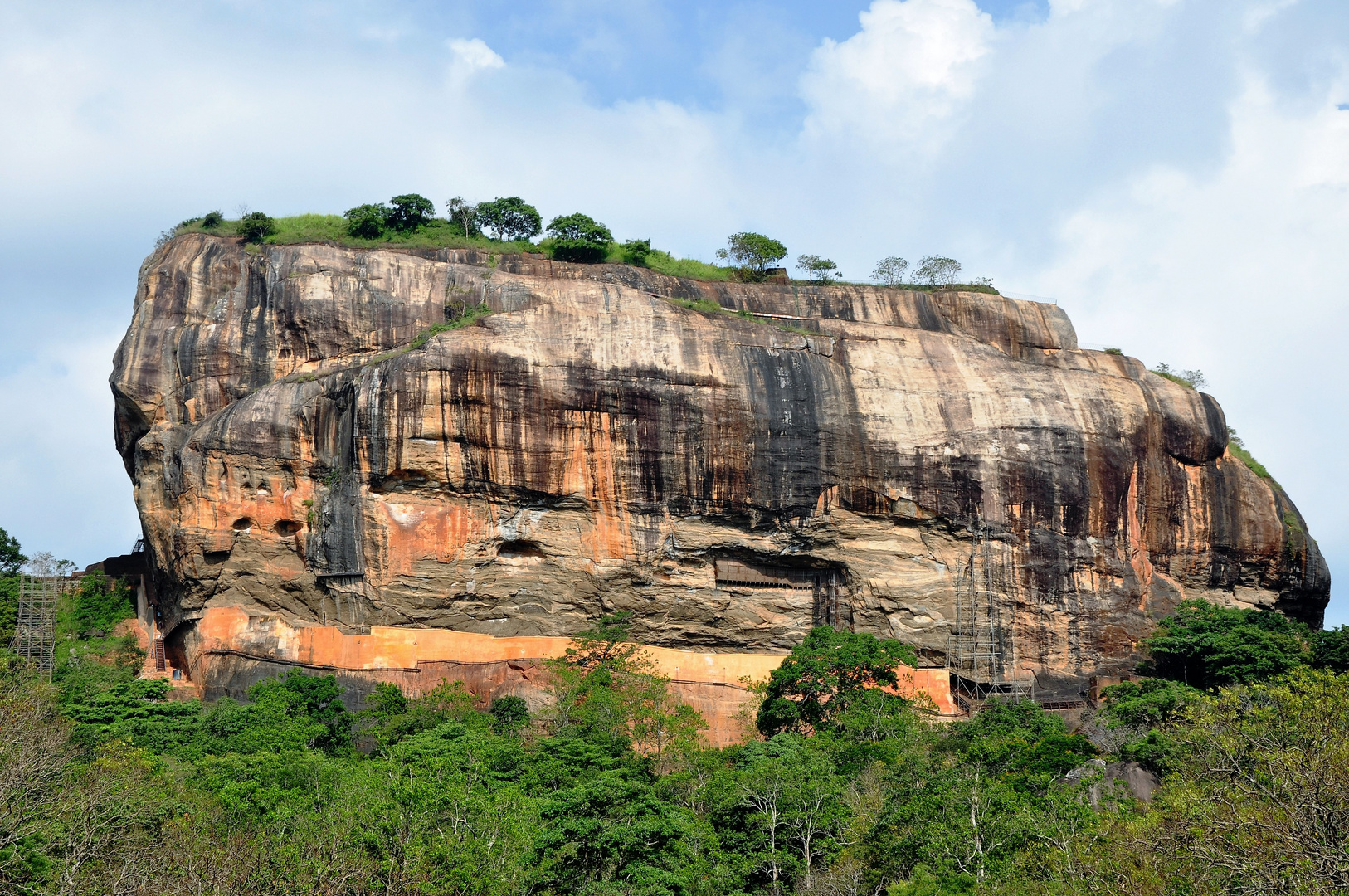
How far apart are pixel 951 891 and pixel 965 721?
42.9 feet

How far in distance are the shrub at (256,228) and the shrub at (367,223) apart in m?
2.39

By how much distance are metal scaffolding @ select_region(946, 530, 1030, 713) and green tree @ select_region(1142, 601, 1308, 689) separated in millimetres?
3889

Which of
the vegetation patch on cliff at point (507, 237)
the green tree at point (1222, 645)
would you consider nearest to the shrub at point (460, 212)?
the vegetation patch on cliff at point (507, 237)

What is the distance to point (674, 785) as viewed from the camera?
2880cm

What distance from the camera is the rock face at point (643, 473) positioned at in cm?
3628

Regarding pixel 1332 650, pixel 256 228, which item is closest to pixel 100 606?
pixel 256 228

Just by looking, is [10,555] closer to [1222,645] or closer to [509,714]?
[509,714]

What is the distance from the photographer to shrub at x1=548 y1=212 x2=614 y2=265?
139ft

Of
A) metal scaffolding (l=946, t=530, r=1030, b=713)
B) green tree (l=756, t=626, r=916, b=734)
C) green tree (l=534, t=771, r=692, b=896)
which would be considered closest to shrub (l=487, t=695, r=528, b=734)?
green tree (l=756, t=626, r=916, b=734)

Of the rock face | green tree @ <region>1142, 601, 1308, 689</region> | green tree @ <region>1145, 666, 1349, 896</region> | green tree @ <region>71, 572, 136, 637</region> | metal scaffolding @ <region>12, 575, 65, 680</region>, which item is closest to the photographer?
green tree @ <region>1145, 666, 1349, 896</region>

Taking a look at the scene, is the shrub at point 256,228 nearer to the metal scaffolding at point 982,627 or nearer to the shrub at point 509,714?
the shrub at point 509,714

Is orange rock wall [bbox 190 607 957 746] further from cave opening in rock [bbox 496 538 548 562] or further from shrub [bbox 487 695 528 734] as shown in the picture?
cave opening in rock [bbox 496 538 548 562]

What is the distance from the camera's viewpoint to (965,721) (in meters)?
33.9

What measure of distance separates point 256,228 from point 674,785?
2230 cm
